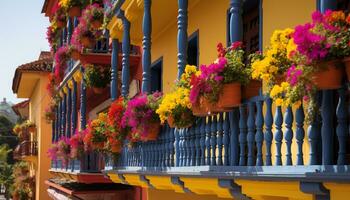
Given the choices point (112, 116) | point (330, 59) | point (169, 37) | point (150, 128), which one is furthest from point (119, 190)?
point (330, 59)

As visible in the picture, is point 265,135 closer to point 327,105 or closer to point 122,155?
point 327,105

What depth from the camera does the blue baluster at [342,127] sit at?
4.87 metres

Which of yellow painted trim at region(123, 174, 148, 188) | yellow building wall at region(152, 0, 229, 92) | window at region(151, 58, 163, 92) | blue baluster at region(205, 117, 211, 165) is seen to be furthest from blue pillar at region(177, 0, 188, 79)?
window at region(151, 58, 163, 92)

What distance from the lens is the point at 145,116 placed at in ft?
31.0

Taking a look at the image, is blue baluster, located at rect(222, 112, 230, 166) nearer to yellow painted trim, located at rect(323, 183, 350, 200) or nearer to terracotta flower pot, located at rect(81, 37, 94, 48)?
yellow painted trim, located at rect(323, 183, 350, 200)

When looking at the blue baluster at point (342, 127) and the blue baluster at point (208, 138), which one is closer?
the blue baluster at point (342, 127)

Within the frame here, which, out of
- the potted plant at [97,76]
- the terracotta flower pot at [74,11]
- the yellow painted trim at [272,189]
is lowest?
the yellow painted trim at [272,189]

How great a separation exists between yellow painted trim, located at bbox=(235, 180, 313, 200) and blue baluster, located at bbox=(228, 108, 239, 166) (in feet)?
0.83

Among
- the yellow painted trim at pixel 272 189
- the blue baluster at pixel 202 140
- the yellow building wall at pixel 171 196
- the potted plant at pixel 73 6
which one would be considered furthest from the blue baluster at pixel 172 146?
the potted plant at pixel 73 6

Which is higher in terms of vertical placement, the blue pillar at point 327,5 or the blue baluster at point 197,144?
the blue pillar at point 327,5

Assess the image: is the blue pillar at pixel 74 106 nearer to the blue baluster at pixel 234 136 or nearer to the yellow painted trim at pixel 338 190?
the blue baluster at pixel 234 136

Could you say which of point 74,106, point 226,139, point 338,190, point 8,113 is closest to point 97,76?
point 74,106

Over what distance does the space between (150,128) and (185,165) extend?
144 cm

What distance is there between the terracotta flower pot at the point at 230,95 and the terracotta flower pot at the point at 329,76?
174cm
